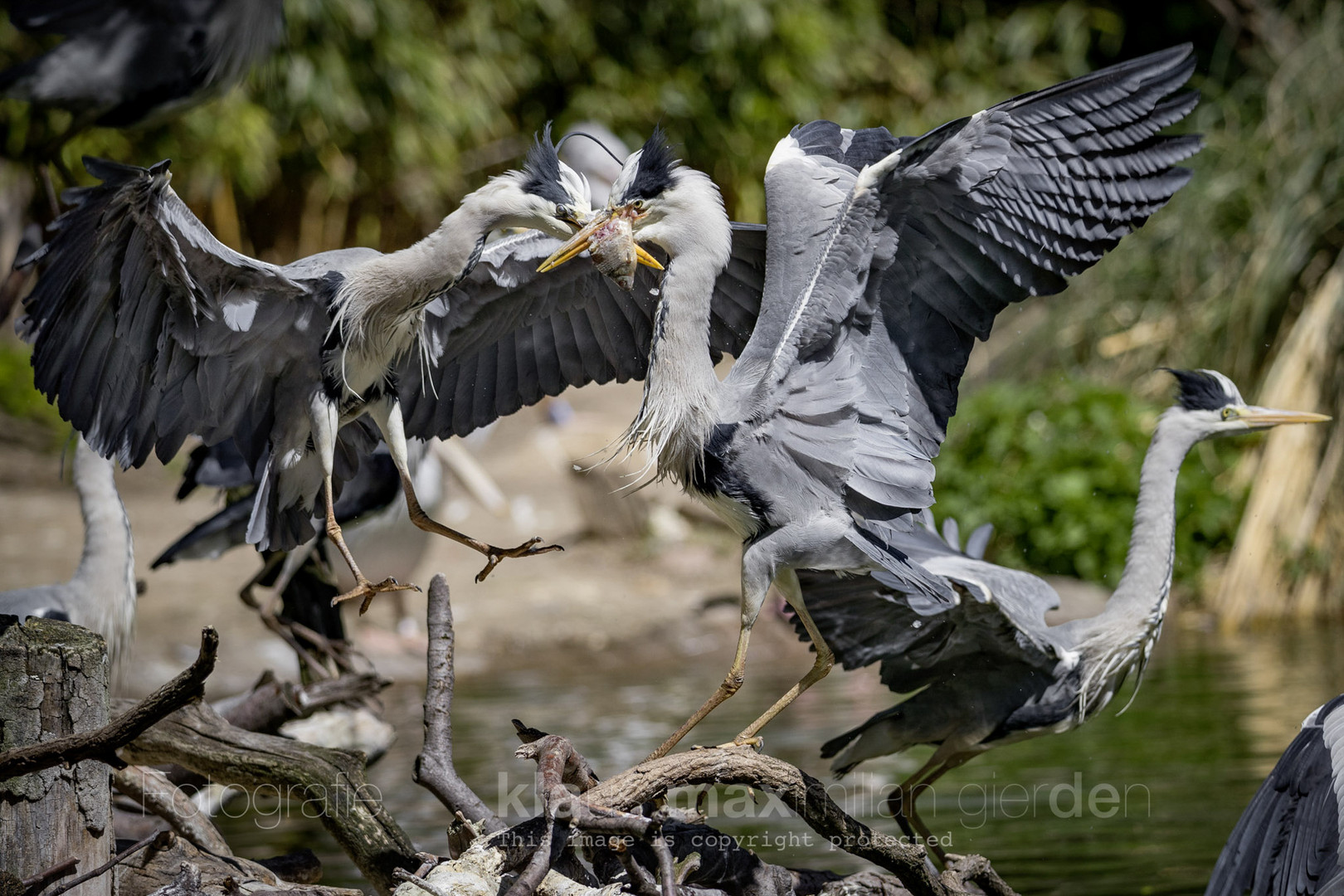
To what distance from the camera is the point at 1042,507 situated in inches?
341

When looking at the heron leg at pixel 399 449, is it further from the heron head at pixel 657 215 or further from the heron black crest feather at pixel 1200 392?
the heron black crest feather at pixel 1200 392

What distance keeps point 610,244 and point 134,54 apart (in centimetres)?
152

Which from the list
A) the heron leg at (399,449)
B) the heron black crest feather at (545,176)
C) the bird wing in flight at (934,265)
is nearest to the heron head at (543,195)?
the heron black crest feather at (545,176)

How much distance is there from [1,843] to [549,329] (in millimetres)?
1880

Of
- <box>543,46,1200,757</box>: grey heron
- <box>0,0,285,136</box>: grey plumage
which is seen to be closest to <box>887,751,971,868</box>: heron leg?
<box>543,46,1200,757</box>: grey heron

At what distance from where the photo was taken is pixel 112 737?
7.87 feet

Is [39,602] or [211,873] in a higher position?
[39,602]

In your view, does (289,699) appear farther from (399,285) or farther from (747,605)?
(747,605)

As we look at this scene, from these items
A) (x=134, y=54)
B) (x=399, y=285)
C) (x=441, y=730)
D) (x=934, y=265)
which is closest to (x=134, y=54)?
Answer: (x=134, y=54)

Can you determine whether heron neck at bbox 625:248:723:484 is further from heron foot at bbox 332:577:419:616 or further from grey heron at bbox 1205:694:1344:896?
Result: grey heron at bbox 1205:694:1344:896

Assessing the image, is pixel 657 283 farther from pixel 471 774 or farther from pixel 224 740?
pixel 471 774

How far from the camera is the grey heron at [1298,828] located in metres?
2.77

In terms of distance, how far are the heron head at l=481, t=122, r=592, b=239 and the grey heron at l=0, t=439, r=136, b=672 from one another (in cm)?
193

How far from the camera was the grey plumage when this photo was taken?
3.55m
